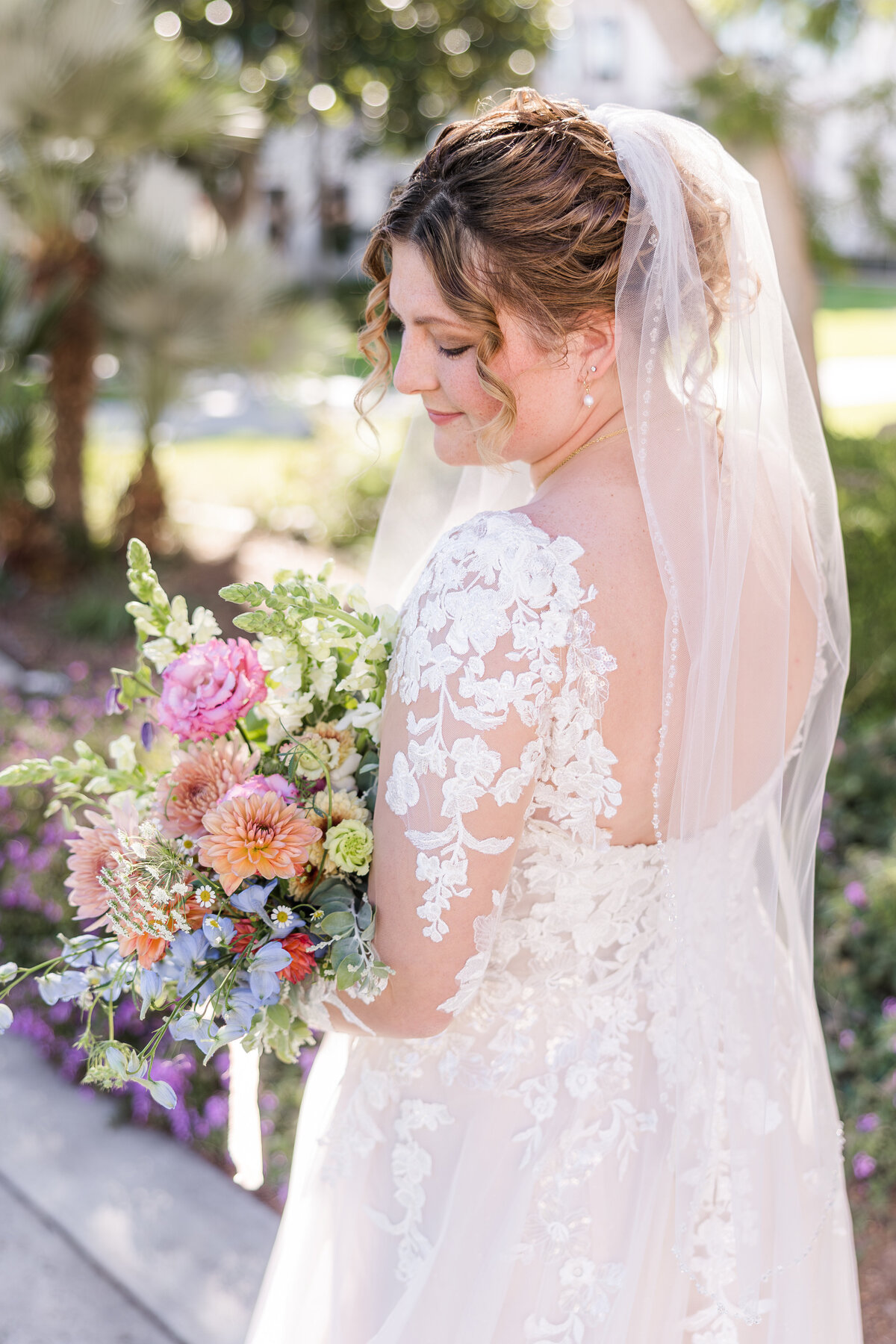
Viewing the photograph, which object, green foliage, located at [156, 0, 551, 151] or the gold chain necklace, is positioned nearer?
the gold chain necklace

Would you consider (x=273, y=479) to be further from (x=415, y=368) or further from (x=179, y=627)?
(x=415, y=368)

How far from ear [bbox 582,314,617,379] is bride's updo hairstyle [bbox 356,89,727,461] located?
0.05ft

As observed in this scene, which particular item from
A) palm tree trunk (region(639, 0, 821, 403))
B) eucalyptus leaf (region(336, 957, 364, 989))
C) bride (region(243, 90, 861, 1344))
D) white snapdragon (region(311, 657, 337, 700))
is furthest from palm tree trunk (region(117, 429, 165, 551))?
eucalyptus leaf (region(336, 957, 364, 989))

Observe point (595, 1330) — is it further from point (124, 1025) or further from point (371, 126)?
point (371, 126)

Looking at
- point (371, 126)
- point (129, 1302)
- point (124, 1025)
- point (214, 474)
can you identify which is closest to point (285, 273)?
point (214, 474)

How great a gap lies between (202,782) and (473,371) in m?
0.64

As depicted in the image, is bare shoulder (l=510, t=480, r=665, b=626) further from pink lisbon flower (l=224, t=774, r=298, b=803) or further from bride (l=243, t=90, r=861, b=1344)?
pink lisbon flower (l=224, t=774, r=298, b=803)

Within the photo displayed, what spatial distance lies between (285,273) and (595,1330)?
7370 millimetres

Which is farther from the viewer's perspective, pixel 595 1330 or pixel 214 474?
pixel 214 474

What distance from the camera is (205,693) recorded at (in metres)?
1.52

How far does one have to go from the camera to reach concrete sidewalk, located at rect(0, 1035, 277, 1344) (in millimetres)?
2588

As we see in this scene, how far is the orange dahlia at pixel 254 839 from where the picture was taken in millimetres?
1361

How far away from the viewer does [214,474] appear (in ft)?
39.3

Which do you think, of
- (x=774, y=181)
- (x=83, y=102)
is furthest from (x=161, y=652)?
(x=83, y=102)
